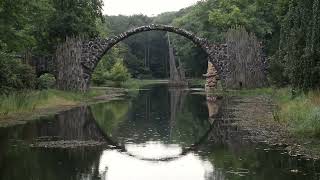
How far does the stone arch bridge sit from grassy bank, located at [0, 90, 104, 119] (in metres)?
2.15

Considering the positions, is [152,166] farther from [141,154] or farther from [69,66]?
[69,66]

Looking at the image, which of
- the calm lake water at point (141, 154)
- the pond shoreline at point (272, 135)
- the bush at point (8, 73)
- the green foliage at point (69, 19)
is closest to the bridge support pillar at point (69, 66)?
the green foliage at point (69, 19)

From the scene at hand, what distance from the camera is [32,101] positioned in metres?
27.1

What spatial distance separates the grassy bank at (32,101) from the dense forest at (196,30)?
60cm

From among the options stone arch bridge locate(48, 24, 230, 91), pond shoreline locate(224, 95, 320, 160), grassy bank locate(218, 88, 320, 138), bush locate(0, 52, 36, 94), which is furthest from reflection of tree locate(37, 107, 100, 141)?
stone arch bridge locate(48, 24, 230, 91)

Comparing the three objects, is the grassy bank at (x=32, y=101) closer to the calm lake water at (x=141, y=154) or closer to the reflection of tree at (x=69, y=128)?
the reflection of tree at (x=69, y=128)

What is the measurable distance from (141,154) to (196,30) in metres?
60.2

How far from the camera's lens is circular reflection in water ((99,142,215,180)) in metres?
11.2

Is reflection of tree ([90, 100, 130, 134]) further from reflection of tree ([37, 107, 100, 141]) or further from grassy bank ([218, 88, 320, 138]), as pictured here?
Result: grassy bank ([218, 88, 320, 138])

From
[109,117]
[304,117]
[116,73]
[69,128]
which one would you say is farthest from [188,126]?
[116,73]

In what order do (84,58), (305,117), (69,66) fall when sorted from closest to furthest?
(305,117), (69,66), (84,58)

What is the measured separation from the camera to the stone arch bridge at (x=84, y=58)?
39531mm

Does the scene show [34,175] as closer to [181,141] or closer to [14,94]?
[181,141]

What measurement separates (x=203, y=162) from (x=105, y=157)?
261cm
